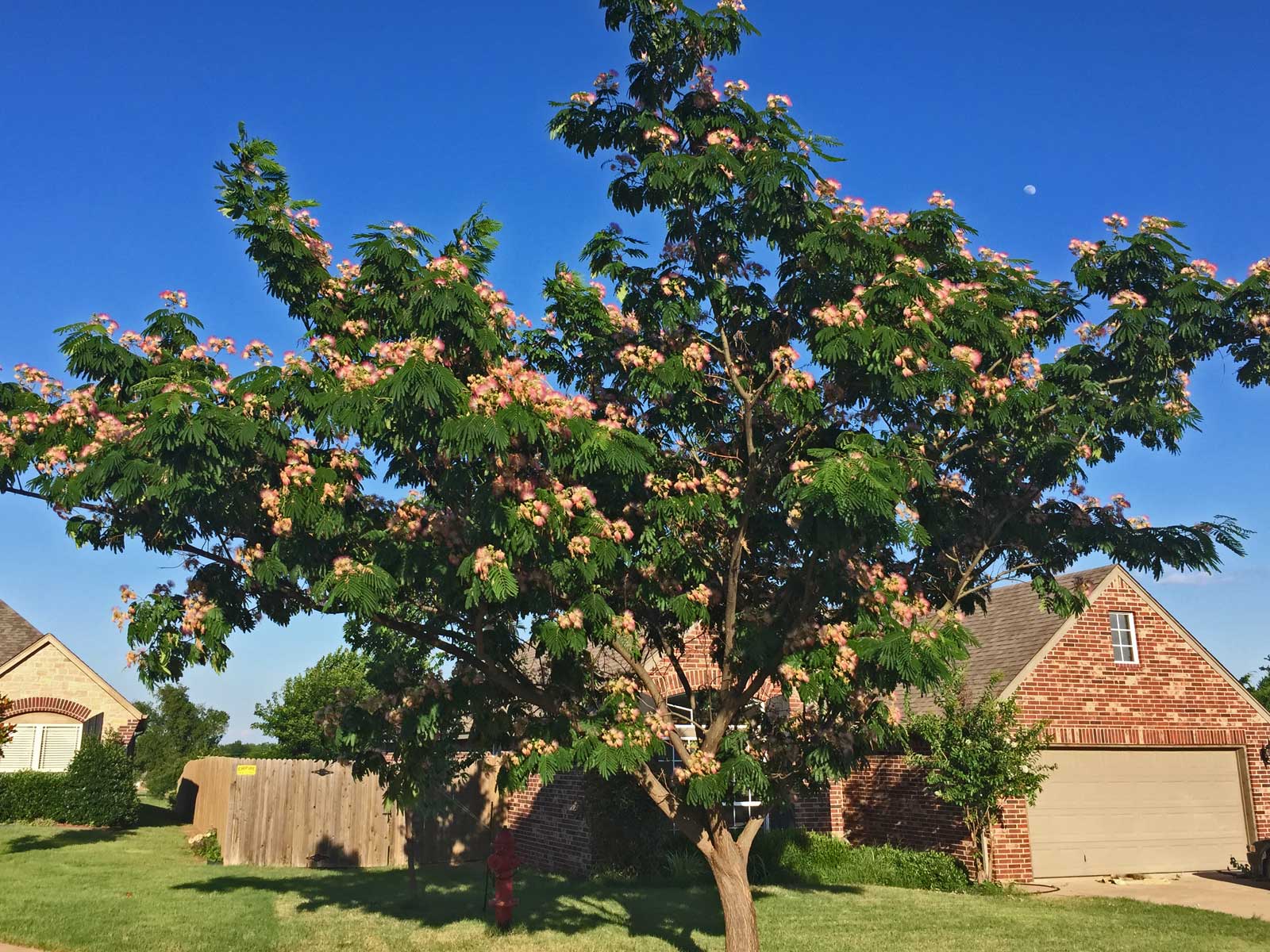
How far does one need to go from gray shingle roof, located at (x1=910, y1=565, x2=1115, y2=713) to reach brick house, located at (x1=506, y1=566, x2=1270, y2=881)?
5 centimetres

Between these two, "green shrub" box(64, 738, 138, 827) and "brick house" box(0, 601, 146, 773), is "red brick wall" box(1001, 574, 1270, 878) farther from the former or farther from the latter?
"brick house" box(0, 601, 146, 773)

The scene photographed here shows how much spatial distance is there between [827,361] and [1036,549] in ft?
14.3

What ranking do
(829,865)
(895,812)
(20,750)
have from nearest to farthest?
(829,865) → (895,812) → (20,750)

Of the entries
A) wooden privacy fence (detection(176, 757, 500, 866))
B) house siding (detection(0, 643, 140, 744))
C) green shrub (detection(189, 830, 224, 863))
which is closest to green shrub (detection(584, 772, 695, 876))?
wooden privacy fence (detection(176, 757, 500, 866))

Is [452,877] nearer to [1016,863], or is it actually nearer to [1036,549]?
[1016,863]

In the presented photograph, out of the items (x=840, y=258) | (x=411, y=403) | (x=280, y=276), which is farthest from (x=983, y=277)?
(x=280, y=276)

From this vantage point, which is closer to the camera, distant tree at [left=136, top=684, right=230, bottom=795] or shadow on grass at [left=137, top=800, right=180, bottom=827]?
shadow on grass at [left=137, top=800, right=180, bottom=827]

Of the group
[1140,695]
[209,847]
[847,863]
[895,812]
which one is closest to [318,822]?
[209,847]

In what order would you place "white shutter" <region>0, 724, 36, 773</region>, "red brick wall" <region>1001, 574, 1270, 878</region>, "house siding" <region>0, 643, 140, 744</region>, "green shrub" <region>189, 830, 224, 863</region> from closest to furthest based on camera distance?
"red brick wall" <region>1001, 574, 1270, 878</region>, "green shrub" <region>189, 830, 224, 863</region>, "white shutter" <region>0, 724, 36, 773</region>, "house siding" <region>0, 643, 140, 744</region>

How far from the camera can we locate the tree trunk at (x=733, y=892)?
36.5 feet

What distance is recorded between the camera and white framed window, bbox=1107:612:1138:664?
67.5ft

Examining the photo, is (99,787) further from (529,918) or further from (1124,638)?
(1124,638)

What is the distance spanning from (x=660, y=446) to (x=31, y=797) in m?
24.0

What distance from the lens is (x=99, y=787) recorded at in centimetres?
2712
